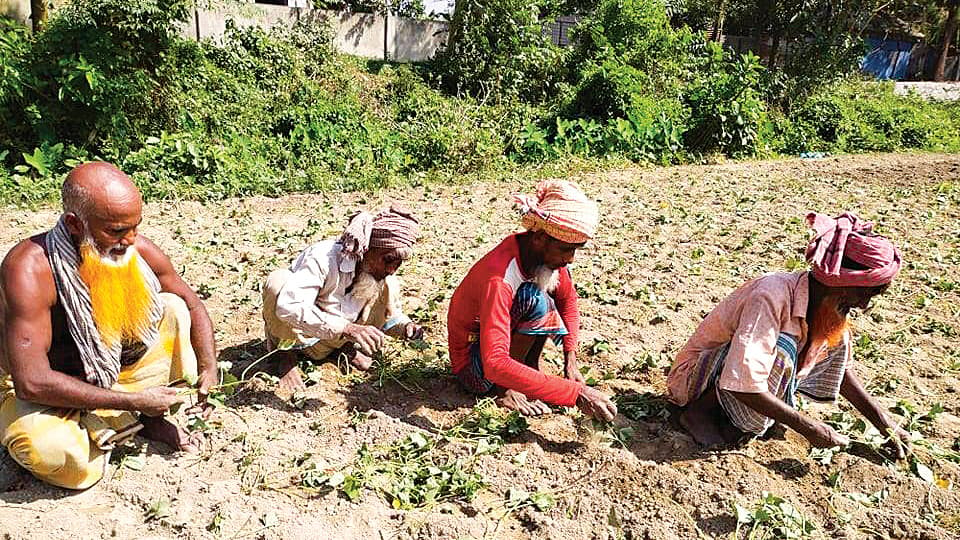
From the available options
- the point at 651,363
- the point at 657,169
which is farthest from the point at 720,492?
the point at 657,169

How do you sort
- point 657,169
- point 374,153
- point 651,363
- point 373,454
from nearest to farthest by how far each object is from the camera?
point 373,454 → point 651,363 → point 374,153 → point 657,169

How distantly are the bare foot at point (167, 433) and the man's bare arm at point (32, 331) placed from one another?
43cm

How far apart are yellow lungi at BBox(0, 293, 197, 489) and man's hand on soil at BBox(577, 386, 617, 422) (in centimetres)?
164

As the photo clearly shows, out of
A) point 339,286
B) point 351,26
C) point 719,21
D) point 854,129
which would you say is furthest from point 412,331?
point 719,21

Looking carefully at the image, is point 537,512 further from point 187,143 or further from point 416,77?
point 416,77

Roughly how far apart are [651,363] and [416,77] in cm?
884

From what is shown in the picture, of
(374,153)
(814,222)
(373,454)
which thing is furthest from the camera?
(374,153)

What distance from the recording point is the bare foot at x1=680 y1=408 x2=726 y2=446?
2.93 meters

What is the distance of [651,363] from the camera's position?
3.64 m

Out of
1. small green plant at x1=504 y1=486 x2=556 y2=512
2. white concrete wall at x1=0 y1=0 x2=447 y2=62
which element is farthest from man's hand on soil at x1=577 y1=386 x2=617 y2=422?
white concrete wall at x1=0 y1=0 x2=447 y2=62

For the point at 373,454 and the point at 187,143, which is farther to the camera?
the point at 187,143

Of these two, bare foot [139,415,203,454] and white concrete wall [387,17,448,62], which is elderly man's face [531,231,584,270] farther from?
white concrete wall [387,17,448,62]

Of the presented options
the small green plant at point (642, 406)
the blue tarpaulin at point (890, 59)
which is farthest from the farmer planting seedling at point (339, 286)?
the blue tarpaulin at point (890, 59)

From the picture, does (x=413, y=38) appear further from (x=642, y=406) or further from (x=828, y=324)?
(x=828, y=324)
